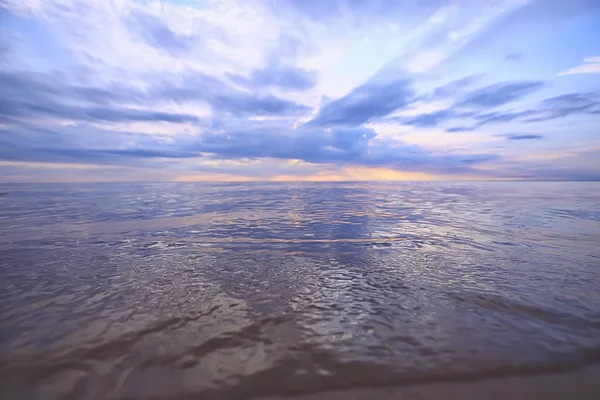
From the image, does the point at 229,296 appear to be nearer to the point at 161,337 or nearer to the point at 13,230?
the point at 161,337

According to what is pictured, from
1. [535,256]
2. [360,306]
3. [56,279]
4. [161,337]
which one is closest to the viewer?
[161,337]

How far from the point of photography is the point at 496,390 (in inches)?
125

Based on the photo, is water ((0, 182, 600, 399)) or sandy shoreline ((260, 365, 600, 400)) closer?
sandy shoreline ((260, 365, 600, 400))

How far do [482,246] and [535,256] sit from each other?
1540mm

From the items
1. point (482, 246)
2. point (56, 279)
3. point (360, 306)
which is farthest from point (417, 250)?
point (56, 279)

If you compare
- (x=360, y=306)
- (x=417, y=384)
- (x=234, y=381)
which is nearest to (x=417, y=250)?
(x=360, y=306)

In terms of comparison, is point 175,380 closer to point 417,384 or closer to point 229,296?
point 229,296

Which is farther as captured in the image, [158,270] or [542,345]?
[158,270]

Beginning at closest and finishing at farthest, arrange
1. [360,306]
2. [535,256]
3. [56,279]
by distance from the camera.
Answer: [360,306]
[56,279]
[535,256]

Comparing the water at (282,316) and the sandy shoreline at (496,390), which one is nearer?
the sandy shoreline at (496,390)

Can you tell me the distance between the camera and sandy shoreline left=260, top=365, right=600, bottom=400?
3.08 meters

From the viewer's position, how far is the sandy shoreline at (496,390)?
3.08m

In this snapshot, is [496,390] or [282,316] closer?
[496,390]

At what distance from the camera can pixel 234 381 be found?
331cm
